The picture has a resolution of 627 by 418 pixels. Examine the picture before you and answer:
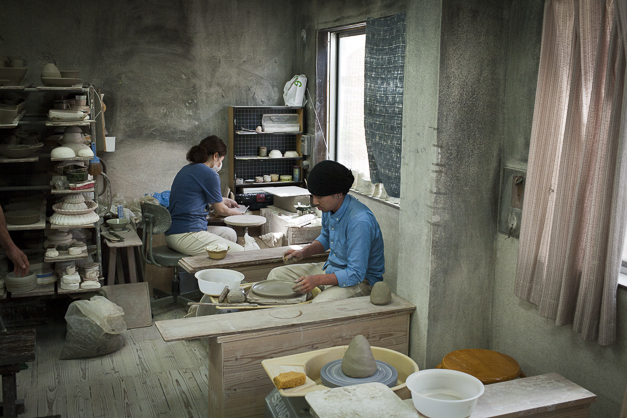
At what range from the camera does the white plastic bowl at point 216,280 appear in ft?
12.6

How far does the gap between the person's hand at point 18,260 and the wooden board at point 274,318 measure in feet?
6.14

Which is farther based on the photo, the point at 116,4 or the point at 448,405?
the point at 116,4

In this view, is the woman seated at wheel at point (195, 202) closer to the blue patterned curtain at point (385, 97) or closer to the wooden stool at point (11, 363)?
the blue patterned curtain at point (385, 97)

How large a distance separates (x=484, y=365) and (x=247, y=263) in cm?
214

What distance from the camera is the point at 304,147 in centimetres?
665

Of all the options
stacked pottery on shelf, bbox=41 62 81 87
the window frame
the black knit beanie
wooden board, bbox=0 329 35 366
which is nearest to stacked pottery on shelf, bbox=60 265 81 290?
wooden board, bbox=0 329 35 366

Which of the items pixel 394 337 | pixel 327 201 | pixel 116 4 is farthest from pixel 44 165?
pixel 394 337

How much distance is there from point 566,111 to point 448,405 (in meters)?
1.54

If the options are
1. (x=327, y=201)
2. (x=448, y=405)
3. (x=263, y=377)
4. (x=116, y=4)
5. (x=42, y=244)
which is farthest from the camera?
(x=116, y=4)

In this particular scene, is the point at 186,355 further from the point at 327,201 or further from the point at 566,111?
the point at 566,111

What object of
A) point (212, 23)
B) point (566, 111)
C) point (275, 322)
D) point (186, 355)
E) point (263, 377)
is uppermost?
point (212, 23)

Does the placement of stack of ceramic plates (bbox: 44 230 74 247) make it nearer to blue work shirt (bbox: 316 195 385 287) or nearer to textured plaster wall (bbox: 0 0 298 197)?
textured plaster wall (bbox: 0 0 298 197)

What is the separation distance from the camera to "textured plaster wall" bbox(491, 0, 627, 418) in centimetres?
279

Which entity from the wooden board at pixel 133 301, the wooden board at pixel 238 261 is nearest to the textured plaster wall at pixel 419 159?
the wooden board at pixel 238 261
